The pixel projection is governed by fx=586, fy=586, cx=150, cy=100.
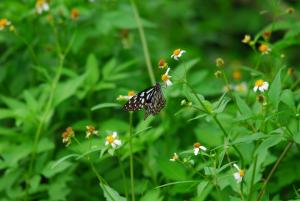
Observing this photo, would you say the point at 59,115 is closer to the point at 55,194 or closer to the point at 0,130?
the point at 0,130

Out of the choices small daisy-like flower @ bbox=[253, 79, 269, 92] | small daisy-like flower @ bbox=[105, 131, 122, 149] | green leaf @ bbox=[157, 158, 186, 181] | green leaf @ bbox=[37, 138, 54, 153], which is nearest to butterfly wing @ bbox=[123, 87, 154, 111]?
small daisy-like flower @ bbox=[105, 131, 122, 149]

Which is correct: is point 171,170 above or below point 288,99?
below

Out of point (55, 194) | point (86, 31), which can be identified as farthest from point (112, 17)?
point (55, 194)

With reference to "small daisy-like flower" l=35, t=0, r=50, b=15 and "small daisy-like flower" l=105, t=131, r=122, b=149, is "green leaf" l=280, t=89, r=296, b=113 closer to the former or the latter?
"small daisy-like flower" l=105, t=131, r=122, b=149

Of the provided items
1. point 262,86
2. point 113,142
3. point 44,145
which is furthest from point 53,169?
point 262,86

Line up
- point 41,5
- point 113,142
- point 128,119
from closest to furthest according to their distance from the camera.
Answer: point 113,142, point 41,5, point 128,119

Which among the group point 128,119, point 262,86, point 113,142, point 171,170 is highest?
point 262,86

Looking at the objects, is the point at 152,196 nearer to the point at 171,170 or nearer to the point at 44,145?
the point at 171,170
